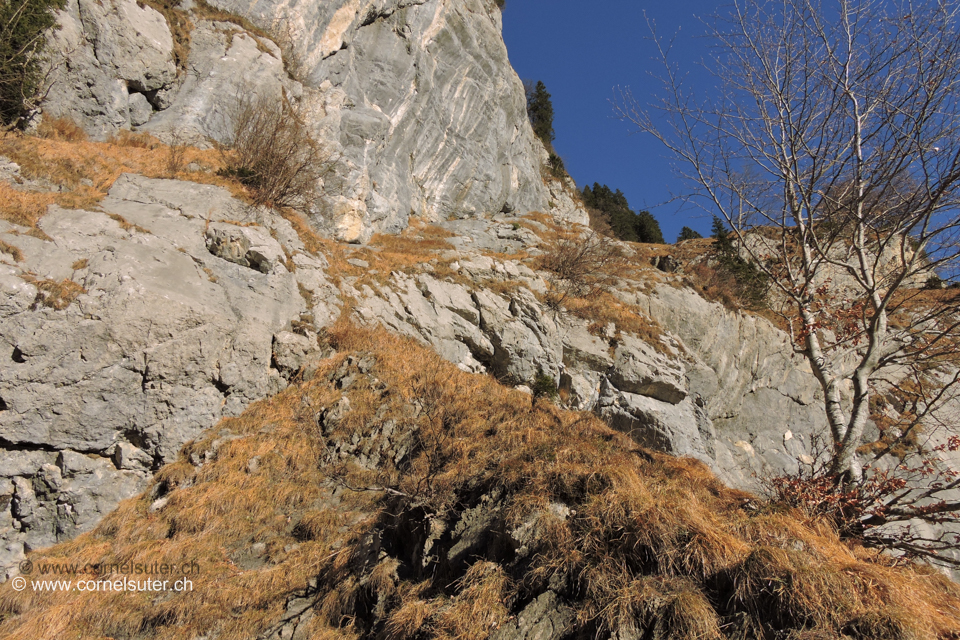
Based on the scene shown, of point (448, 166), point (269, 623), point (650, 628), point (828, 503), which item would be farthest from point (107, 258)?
point (448, 166)

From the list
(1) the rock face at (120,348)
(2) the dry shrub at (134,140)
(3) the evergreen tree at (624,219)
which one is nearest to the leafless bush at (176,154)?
(2) the dry shrub at (134,140)

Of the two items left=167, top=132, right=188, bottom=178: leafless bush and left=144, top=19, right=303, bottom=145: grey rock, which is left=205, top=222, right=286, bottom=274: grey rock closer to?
left=167, top=132, right=188, bottom=178: leafless bush

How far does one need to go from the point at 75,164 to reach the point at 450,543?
11.0 metres

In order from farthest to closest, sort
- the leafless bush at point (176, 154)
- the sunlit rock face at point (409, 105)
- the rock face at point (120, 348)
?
the sunlit rock face at point (409, 105) < the leafless bush at point (176, 154) < the rock face at point (120, 348)

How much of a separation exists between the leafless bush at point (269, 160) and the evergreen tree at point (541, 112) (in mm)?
38700

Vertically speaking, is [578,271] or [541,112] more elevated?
[541,112]

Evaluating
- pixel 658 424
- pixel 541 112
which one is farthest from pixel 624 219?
pixel 658 424

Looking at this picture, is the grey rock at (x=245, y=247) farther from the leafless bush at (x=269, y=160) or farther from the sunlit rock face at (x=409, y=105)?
the sunlit rock face at (x=409, y=105)

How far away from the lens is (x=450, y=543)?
5102mm

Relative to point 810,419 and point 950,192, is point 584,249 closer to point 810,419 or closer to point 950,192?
point 810,419

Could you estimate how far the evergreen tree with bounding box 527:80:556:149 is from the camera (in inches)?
1887

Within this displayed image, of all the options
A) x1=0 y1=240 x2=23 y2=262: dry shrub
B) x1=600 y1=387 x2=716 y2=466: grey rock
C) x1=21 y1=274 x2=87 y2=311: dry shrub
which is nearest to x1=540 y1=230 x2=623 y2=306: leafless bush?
x1=600 y1=387 x2=716 y2=466: grey rock

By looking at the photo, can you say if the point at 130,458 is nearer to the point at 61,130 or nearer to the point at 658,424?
the point at 61,130

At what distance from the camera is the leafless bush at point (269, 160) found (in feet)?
39.5
